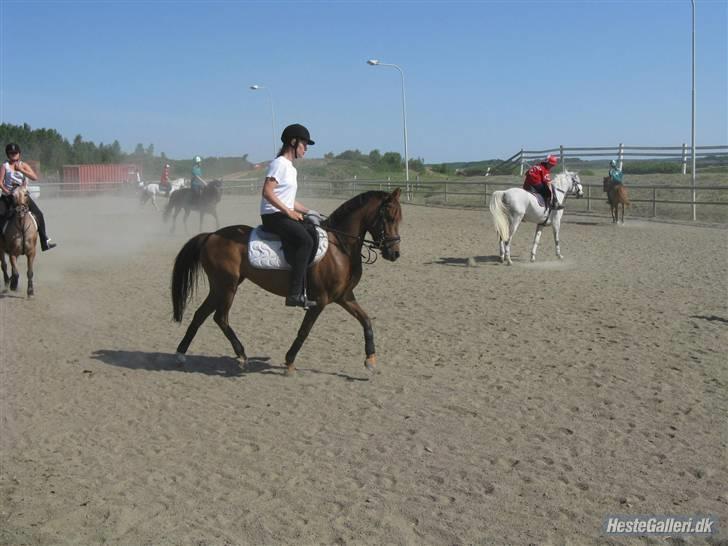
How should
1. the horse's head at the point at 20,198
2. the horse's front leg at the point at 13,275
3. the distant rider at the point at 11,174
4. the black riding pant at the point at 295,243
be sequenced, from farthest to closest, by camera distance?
the horse's front leg at the point at 13,275 → the horse's head at the point at 20,198 → the distant rider at the point at 11,174 → the black riding pant at the point at 295,243

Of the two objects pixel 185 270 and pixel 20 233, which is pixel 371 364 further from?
pixel 20 233

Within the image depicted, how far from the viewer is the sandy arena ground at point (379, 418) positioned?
4902mm

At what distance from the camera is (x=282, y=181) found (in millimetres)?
7883

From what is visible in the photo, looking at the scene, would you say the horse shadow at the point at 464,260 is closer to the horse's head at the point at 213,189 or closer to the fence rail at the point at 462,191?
the fence rail at the point at 462,191

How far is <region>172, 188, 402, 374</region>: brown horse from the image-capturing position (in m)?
8.13

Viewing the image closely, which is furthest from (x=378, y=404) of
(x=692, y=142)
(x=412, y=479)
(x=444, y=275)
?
(x=692, y=142)

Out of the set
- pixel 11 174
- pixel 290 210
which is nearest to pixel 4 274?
pixel 11 174

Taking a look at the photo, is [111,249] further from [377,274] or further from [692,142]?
[692,142]

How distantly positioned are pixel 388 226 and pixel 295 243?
3.40 ft

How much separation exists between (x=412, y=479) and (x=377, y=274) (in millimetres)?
9935

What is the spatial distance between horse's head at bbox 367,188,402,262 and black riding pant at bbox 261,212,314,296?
29.7 inches

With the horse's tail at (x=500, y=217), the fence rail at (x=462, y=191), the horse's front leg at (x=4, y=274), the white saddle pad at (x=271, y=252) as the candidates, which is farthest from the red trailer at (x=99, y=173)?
the white saddle pad at (x=271, y=252)

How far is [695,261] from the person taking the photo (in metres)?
15.8

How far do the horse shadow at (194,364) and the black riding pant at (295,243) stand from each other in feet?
3.62
